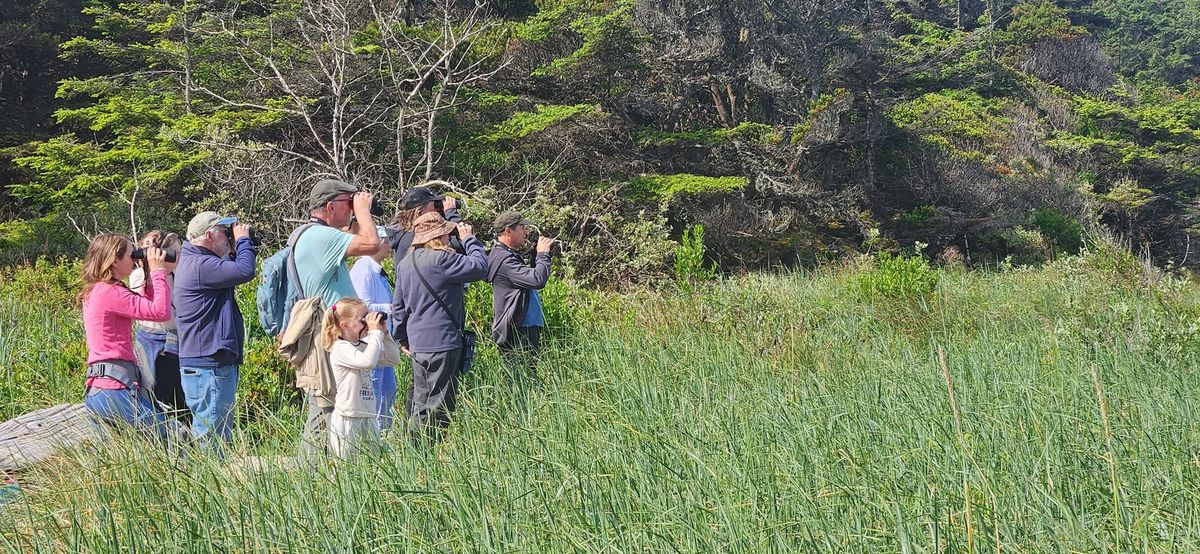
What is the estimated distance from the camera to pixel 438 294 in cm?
480

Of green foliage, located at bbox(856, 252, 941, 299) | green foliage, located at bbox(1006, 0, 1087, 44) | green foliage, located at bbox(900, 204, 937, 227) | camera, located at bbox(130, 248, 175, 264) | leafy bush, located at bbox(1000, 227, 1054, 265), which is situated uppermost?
green foliage, located at bbox(1006, 0, 1087, 44)

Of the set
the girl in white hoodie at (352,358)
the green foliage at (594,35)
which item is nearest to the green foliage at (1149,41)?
the green foliage at (594,35)

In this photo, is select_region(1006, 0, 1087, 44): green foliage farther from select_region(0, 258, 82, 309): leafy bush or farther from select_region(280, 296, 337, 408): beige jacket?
select_region(280, 296, 337, 408): beige jacket

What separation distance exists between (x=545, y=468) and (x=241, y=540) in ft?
3.43

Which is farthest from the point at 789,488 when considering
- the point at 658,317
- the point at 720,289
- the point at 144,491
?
the point at 720,289

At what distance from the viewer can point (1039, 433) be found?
3598mm

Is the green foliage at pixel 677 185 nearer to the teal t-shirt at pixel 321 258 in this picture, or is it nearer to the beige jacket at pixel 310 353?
the teal t-shirt at pixel 321 258

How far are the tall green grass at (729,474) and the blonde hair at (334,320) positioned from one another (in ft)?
1.32

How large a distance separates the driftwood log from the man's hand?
4.78 feet

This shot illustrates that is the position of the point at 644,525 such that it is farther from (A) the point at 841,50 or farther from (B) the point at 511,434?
(A) the point at 841,50

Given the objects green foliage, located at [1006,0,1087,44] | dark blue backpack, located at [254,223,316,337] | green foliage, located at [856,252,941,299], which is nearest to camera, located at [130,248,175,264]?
dark blue backpack, located at [254,223,316,337]

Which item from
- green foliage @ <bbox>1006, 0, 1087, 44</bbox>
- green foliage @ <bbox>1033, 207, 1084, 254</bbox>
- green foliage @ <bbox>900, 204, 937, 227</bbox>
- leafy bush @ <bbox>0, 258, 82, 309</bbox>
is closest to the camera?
leafy bush @ <bbox>0, 258, 82, 309</bbox>

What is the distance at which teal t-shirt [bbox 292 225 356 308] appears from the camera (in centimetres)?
438

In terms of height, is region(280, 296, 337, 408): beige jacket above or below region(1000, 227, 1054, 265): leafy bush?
above
